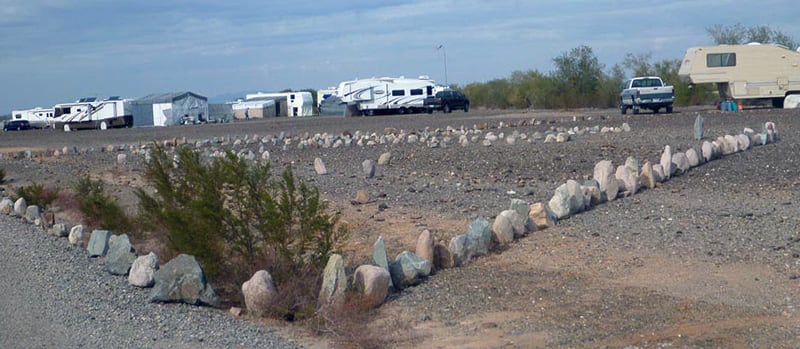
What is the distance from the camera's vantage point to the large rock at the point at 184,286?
9773 mm

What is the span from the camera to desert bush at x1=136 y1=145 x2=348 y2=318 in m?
10.4

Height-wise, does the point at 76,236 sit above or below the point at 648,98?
below

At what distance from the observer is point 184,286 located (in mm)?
9773

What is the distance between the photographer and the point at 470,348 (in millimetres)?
8172

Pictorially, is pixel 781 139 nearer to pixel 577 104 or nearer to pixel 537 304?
pixel 537 304

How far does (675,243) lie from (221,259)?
497 centimetres

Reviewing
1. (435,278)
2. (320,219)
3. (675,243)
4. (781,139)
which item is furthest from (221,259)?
(781,139)

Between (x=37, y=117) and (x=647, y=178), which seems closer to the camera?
(x=647, y=178)

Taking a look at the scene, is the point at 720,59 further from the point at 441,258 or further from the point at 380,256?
the point at 380,256

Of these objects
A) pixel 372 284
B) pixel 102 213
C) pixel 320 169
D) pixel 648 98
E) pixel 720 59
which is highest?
pixel 720 59

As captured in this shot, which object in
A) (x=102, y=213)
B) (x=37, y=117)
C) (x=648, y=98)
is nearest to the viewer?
(x=102, y=213)

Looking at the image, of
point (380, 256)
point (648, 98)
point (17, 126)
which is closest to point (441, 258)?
point (380, 256)

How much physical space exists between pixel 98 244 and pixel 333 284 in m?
4.58

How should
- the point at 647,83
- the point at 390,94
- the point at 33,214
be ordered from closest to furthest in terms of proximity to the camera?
the point at 33,214
the point at 647,83
the point at 390,94
